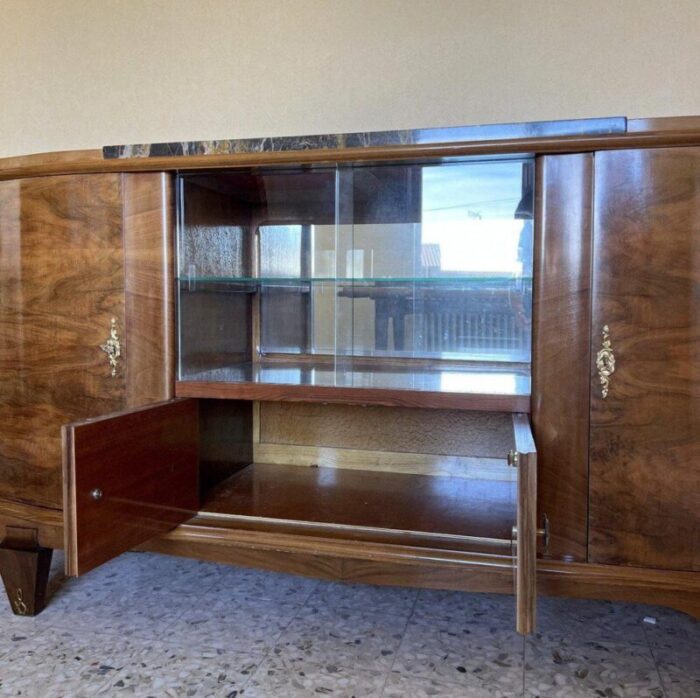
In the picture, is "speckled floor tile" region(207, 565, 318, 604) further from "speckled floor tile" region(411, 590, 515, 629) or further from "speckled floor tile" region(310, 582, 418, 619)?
"speckled floor tile" region(411, 590, 515, 629)

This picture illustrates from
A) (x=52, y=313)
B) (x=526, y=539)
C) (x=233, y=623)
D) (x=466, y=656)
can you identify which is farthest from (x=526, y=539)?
(x=52, y=313)

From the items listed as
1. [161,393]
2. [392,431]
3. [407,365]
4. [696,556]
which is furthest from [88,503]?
[696,556]

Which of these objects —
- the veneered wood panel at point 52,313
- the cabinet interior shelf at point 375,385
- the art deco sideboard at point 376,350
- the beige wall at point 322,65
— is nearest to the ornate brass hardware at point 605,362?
the art deco sideboard at point 376,350

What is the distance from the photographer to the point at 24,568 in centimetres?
115

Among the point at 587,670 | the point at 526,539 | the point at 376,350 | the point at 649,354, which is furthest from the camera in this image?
the point at 376,350

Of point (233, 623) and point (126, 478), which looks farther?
point (233, 623)

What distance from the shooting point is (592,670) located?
3.32 ft

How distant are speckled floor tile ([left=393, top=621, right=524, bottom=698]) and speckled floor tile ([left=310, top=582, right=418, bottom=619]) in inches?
2.9

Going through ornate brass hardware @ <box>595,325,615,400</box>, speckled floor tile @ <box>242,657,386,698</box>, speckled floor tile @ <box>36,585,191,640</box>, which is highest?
ornate brass hardware @ <box>595,325,615,400</box>

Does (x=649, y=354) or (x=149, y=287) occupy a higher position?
(x=149, y=287)

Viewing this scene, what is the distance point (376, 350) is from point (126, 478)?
50cm

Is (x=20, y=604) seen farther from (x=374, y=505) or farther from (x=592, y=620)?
(x=592, y=620)

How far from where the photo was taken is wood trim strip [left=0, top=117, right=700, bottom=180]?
0.88 meters

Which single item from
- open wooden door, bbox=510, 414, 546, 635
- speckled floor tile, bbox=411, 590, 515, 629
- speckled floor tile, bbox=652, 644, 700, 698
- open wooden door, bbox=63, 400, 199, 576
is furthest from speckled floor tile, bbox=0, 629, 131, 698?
speckled floor tile, bbox=652, 644, 700, 698
